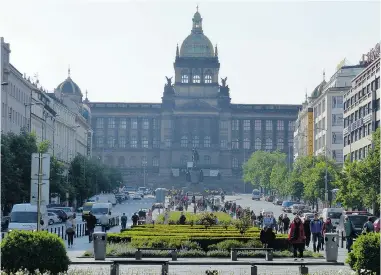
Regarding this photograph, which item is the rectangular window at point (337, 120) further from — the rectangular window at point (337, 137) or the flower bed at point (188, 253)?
the flower bed at point (188, 253)

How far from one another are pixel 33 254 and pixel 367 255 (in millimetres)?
7362

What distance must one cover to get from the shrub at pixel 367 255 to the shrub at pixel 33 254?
258 inches

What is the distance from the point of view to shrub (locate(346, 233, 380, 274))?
26.0 meters

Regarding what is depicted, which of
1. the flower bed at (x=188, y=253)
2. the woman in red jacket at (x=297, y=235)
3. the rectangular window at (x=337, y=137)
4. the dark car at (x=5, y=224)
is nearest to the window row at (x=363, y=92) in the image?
the rectangular window at (x=337, y=137)

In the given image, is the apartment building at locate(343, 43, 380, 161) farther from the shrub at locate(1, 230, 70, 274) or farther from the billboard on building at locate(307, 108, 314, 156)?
the shrub at locate(1, 230, 70, 274)

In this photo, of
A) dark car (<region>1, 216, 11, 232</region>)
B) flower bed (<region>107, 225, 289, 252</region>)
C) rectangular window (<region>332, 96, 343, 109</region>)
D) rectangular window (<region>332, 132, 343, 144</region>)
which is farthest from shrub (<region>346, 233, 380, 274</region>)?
rectangular window (<region>332, 96, 343, 109</region>)

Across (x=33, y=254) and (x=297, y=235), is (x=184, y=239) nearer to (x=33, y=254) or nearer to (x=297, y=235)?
(x=297, y=235)

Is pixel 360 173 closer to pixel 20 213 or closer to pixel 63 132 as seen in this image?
pixel 20 213

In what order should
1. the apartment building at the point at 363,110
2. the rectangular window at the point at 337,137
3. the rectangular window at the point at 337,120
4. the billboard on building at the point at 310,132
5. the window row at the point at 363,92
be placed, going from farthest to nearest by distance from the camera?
the billboard on building at the point at 310,132
the rectangular window at the point at 337,120
the rectangular window at the point at 337,137
the window row at the point at 363,92
the apartment building at the point at 363,110

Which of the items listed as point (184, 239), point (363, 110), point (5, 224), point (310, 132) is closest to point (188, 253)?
point (184, 239)

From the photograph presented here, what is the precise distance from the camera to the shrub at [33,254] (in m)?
25.8

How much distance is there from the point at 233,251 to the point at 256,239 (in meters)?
5.74

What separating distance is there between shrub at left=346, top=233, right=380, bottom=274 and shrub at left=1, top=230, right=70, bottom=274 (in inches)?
258

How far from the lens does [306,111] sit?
184 m
